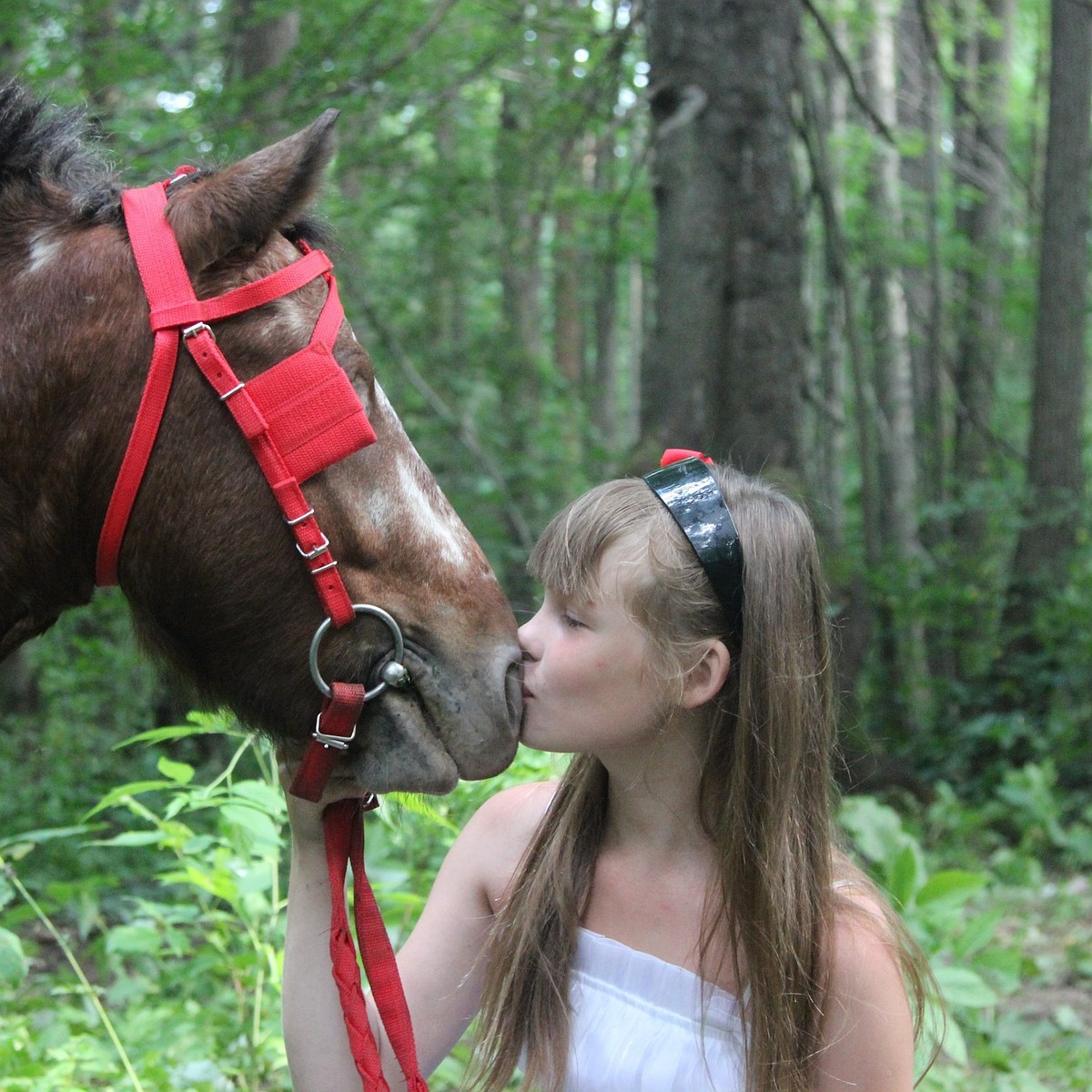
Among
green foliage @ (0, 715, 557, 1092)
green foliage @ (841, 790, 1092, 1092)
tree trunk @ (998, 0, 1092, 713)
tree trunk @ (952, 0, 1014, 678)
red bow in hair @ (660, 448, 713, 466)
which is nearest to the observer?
red bow in hair @ (660, 448, 713, 466)

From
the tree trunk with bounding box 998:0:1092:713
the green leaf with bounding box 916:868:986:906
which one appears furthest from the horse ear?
the tree trunk with bounding box 998:0:1092:713

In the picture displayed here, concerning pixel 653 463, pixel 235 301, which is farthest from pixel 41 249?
A: pixel 653 463

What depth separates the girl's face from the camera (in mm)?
1619

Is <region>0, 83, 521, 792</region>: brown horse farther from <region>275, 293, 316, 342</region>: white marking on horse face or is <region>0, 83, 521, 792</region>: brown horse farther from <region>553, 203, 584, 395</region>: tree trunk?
<region>553, 203, 584, 395</region>: tree trunk

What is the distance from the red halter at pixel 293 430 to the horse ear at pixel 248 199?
30 mm

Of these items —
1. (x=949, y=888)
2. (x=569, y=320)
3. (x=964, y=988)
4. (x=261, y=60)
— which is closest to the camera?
(x=964, y=988)

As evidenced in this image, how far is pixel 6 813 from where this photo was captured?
179 inches

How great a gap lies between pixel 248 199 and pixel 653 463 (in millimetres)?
3508

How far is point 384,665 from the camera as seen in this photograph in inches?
61.6

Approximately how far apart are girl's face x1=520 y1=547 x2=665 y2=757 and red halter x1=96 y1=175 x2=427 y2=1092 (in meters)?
0.23

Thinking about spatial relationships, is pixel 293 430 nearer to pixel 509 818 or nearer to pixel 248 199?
pixel 248 199

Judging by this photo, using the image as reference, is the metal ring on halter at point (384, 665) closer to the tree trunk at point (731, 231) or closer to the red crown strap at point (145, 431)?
the red crown strap at point (145, 431)

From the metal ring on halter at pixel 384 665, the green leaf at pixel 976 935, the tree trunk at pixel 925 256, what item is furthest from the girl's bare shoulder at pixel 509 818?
the tree trunk at pixel 925 256

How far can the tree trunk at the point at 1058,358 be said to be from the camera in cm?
721
